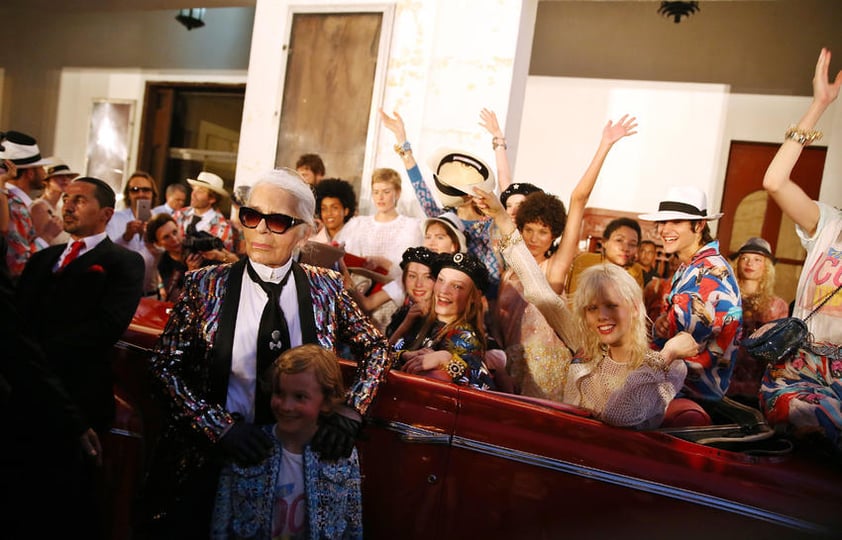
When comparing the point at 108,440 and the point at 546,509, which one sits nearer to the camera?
the point at 546,509

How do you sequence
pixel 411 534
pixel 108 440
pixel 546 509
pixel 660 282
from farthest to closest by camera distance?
1. pixel 660 282
2. pixel 108 440
3. pixel 411 534
4. pixel 546 509

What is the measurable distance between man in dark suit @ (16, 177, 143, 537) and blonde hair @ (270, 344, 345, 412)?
97cm

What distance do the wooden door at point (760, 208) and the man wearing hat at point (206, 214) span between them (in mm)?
5255

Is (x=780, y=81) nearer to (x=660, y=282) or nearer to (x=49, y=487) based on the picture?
(x=660, y=282)

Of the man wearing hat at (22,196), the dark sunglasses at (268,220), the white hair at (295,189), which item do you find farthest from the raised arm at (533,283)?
the man wearing hat at (22,196)

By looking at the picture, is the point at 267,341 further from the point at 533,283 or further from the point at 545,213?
the point at 545,213

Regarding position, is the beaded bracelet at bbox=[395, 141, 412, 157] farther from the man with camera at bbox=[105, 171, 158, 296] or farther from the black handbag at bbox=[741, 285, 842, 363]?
the black handbag at bbox=[741, 285, 842, 363]

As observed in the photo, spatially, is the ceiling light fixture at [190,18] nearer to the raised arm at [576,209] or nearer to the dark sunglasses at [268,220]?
the raised arm at [576,209]

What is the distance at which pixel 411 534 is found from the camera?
2543mm

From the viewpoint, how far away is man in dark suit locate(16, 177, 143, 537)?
2.76 m

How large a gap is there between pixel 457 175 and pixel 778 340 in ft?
7.91

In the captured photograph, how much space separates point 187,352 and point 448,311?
4.50 ft

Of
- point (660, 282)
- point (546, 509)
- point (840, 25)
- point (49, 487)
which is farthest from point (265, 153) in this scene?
point (840, 25)

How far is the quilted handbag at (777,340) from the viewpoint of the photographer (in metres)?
2.65
